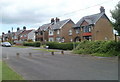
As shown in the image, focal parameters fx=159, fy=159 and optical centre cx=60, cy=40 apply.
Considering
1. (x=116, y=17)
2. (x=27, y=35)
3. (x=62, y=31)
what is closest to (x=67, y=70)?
(x=116, y=17)

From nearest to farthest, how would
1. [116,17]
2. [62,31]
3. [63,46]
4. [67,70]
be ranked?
[67,70] < [116,17] < [63,46] < [62,31]

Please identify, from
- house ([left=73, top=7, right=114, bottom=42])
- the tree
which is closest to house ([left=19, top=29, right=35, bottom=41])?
house ([left=73, top=7, right=114, bottom=42])

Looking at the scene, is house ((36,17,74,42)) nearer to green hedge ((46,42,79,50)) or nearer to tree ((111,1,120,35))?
green hedge ((46,42,79,50))

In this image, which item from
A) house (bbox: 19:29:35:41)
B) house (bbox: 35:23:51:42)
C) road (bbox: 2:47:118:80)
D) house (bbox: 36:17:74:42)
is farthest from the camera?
house (bbox: 19:29:35:41)

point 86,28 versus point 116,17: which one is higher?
point 86,28

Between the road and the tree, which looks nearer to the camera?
the road

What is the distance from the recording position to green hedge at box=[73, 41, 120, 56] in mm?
17222

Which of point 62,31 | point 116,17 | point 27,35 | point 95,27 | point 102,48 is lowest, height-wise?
point 102,48

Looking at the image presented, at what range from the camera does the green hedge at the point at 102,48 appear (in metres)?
17.2

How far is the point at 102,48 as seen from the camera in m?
19.2

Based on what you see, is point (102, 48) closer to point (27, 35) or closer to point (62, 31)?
point (62, 31)

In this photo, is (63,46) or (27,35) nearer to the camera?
(63,46)

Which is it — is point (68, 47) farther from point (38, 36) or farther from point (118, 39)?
point (38, 36)

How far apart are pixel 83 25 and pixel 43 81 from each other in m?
36.1
